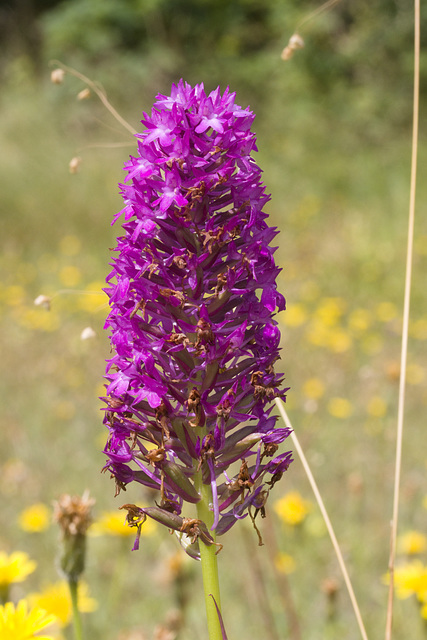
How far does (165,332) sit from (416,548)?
2554 mm

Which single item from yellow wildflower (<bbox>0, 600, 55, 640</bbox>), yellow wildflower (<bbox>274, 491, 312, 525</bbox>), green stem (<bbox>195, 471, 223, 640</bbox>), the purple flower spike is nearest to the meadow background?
yellow wildflower (<bbox>274, 491, 312, 525</bbox>)

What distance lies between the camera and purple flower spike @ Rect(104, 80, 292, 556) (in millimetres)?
1455

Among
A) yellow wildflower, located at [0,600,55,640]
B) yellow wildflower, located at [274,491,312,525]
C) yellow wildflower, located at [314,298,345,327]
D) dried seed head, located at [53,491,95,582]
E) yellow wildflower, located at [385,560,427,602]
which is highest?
yellow wildflower, located at [314,298,345,327]

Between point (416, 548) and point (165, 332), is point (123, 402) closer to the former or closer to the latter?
point (165, 332)

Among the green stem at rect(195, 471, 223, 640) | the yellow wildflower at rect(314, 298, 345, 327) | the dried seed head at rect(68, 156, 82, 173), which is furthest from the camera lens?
the yellow wildflower at rect(314, 298, 345, 327)

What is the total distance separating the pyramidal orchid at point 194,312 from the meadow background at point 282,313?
54 cm

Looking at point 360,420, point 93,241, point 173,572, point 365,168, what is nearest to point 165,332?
point 173,572

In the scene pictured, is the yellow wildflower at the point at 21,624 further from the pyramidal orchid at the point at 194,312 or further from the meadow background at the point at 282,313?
the meadow background at the point at 282,313

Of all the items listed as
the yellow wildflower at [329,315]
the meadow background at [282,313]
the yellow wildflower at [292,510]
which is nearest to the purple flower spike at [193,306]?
the meadow background at [282,313]

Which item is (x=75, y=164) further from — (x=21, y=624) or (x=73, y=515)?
(x=21, y=624)

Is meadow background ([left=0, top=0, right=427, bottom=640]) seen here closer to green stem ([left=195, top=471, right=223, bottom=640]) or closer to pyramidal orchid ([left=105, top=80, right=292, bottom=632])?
pyramidal orchid ([left=105, top=80, right=292, bottom=632])

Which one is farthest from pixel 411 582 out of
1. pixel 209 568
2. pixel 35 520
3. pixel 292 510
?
pixel 35 520

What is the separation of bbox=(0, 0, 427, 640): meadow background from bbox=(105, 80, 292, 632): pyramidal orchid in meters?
0.54

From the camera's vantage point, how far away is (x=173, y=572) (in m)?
2.92
